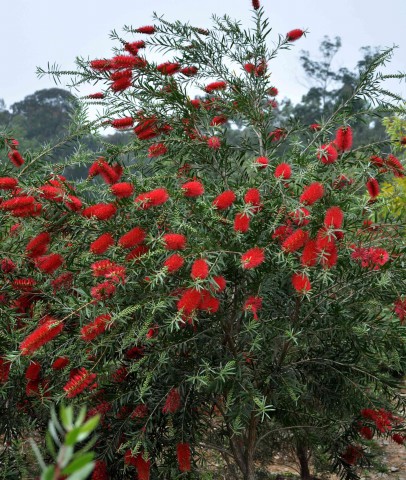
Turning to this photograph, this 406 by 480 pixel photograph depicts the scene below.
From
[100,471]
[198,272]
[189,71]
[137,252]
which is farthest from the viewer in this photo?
[189,71]

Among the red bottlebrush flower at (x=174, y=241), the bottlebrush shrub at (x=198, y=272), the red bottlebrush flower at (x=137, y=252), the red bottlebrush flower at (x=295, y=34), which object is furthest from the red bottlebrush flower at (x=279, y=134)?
the red bottlebrush flower at (x=174, y=241)

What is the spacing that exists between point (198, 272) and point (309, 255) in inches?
17.9

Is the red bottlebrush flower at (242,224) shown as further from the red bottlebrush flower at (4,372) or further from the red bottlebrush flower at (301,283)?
the red bottlebrush flower at (4,372)

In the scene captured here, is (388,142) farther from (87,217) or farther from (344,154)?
(87,217)

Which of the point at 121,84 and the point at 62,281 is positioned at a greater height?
the point at 121,84

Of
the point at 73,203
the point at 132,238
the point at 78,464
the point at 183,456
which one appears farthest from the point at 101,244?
the point at 78,464

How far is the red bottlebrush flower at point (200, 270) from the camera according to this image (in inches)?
85.2

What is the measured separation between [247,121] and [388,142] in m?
0.68

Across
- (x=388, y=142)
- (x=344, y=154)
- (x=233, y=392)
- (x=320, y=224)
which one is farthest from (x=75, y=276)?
(x=388, y=142)

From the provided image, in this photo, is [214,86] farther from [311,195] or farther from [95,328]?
[95,328]

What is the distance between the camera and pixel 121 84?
9.56 ft

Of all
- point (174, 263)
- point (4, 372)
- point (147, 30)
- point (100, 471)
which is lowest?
point (100, 471)

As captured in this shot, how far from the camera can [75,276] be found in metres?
2.90

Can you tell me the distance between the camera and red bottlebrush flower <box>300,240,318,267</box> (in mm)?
2367
